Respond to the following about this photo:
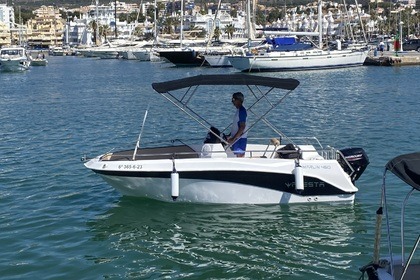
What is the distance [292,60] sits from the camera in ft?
205

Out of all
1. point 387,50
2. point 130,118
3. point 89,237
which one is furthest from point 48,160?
point 387,50

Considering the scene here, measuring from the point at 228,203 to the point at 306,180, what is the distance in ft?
5.30

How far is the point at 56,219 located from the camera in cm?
1361

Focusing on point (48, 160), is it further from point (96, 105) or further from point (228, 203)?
point (96, 105)

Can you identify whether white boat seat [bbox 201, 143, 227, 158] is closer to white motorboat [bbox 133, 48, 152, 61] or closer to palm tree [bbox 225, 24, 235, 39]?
white motorboat [bbox 133, 48, 152, 61]

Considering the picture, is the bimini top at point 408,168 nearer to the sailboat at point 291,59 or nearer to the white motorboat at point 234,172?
the white motorboat at point 234,172

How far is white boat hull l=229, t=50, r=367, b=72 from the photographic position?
6188 cm

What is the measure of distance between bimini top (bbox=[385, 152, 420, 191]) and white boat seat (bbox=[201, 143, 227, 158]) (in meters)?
6.35

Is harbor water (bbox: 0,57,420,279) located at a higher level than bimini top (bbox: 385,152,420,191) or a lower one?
lower

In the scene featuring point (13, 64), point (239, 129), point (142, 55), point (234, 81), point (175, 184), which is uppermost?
point (234, 81)

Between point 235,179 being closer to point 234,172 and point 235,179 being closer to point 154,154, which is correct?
point 234,172

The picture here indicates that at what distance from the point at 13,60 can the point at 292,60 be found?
3396 cm

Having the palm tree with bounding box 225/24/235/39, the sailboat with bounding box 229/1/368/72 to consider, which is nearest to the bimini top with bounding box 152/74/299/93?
the sailboat with bounding box 229/1/368/72

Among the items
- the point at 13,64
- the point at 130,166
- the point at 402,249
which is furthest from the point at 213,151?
the point at 13,64
